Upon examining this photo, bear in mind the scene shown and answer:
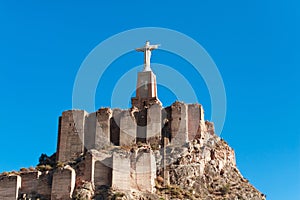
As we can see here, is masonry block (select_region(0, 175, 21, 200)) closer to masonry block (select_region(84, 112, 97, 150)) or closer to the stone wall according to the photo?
masonry block (select_region(84, 112, 97, 150))

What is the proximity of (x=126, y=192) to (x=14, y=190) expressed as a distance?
33.1 ft

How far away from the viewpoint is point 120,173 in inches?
2598

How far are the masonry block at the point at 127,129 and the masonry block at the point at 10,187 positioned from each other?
11403mm

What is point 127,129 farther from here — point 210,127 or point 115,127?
point 210,127

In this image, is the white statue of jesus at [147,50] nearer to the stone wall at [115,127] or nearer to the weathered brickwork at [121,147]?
the weathered brickwork at [121,147]

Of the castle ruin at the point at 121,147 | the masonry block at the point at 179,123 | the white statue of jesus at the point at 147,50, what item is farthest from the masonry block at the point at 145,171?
the white statue of jesus at the point at 147,50

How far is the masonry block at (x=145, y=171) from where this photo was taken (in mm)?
67500

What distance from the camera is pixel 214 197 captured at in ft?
234

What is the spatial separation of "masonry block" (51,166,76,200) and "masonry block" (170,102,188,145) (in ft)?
41.4

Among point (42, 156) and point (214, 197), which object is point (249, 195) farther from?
point (42, 156)

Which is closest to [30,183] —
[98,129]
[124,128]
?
[98,129]

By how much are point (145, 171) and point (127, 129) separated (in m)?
7.94

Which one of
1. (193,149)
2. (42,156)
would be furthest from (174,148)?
(42,156)

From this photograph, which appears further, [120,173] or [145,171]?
[145,171]
